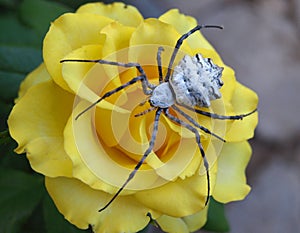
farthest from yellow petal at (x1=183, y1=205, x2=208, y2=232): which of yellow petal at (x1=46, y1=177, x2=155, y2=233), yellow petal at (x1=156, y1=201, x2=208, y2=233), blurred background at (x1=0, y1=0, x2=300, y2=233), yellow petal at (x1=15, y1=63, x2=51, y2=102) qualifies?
blurred background at (x1=0, y1=0, x2=300, y2=233)

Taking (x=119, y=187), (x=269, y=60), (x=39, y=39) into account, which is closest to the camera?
(x=119, y=187)

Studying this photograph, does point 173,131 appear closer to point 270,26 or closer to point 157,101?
point 157,101

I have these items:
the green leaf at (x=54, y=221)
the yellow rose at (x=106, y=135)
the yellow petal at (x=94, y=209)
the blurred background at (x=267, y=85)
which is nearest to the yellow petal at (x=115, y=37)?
the yellow rose at (x=106, y=135)

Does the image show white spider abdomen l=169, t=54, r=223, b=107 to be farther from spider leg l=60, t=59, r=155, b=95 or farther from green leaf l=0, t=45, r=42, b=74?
green leaf l=0, t=45, r=42, b=74

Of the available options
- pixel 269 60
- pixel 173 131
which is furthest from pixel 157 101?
pixel 269 60

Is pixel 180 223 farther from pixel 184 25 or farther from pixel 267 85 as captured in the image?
pixel 267 85

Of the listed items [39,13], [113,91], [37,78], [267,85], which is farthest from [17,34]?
[267,85]

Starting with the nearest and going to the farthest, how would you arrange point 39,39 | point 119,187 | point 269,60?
point 119,187 < point 39,39 < point 269,60
